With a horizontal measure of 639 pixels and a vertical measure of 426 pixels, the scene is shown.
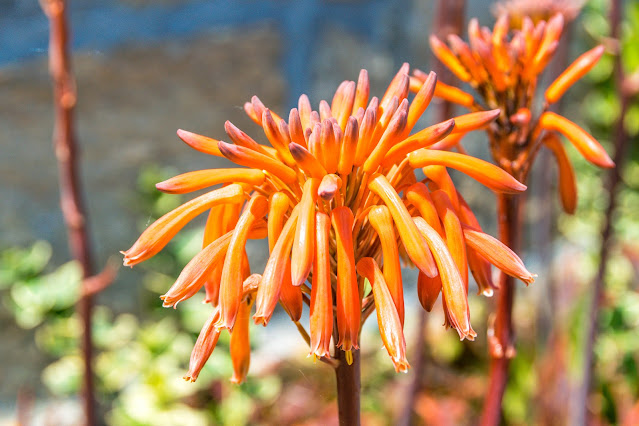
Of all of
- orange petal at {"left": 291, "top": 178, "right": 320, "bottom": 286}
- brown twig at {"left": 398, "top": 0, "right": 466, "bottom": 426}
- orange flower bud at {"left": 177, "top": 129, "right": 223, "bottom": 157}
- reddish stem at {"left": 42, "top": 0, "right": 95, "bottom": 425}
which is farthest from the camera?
brown twig at {"left": 398, "top": 0, "right": 466, "bottom": 426}

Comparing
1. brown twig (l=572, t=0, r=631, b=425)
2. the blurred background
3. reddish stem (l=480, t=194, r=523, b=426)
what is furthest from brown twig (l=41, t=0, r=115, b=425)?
brown twig (l=572, t=0, r=631, b=425)

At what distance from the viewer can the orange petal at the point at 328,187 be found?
436 mm

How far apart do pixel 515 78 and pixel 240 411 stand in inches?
42.3

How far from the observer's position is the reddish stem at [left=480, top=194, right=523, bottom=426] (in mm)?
658

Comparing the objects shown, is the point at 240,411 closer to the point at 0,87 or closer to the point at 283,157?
the point at 0,87

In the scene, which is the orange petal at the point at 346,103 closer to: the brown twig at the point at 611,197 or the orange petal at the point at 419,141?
the orange petal at the point at 419,141

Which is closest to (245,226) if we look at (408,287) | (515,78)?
(515,78)

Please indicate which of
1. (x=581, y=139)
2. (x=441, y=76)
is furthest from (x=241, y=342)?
(x=441, y=76)

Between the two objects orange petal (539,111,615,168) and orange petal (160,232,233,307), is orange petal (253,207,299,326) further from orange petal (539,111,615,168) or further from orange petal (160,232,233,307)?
orange petal (539,111,615,168)

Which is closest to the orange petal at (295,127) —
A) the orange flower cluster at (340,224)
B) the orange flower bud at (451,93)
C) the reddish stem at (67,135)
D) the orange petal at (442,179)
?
the orange flower cluster at (340,224)

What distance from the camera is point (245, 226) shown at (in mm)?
484

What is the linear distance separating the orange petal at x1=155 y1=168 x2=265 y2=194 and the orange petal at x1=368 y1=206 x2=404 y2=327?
0.35 feet

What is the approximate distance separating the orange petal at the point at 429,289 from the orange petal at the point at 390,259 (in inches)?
1.3

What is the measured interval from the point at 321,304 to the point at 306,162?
0.36 ft
